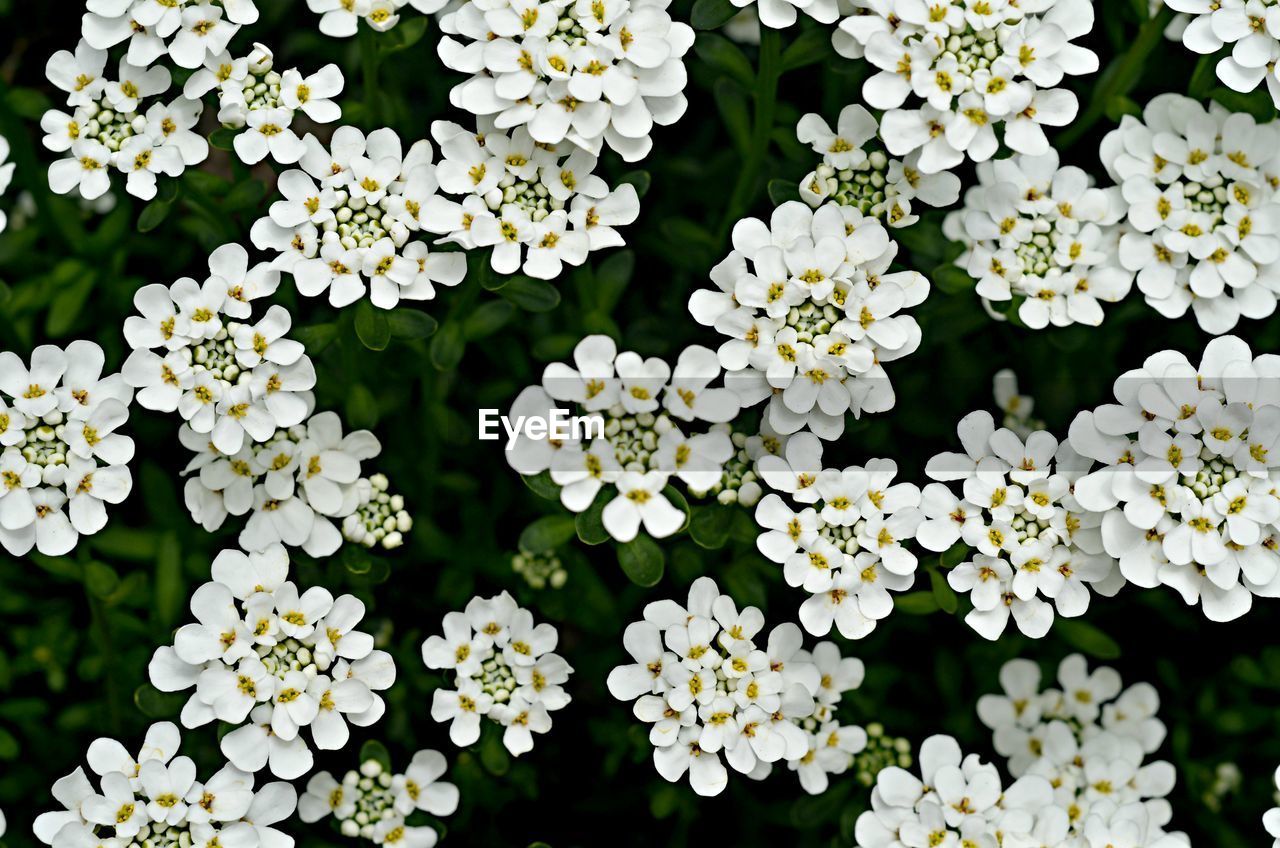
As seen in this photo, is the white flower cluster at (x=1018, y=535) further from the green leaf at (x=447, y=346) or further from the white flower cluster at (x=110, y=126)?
the white flower cluster at (x=110, y=126)

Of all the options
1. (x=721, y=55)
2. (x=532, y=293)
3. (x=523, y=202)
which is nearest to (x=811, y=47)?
(x=721, y=55)

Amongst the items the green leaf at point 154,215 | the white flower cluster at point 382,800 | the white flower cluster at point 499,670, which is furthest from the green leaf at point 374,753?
the green leaf at point 154,215

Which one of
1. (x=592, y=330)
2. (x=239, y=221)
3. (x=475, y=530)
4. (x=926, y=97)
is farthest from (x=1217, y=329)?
(x=239, y=221)

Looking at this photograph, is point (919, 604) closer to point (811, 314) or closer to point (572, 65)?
point (811, 314)

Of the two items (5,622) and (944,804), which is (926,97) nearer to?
(944,804)

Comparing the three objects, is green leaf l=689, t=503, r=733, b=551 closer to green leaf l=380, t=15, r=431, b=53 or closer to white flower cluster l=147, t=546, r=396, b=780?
white flower cluster l=147, t=546, r=396, b=780
